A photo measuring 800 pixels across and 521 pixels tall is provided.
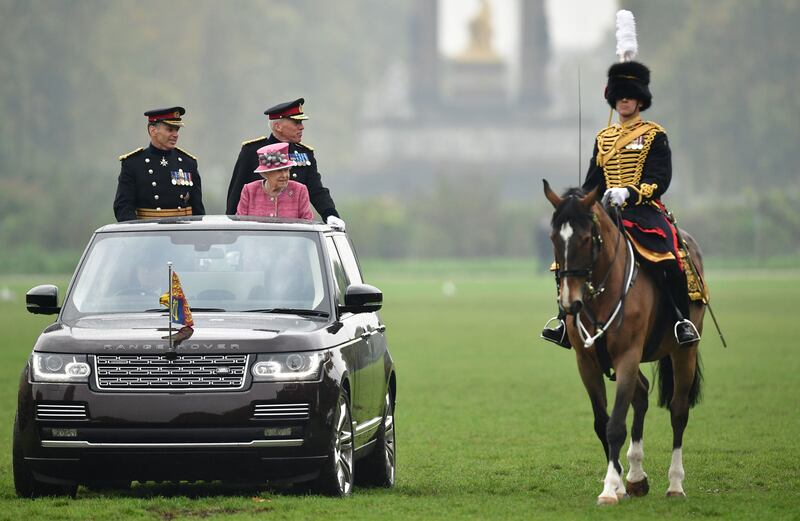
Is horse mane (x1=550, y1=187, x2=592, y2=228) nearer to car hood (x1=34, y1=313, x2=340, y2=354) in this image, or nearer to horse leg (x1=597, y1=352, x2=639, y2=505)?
horse leg (x1=597, y1=352, x2=639, y2=505)

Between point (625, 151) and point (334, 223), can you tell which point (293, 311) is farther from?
point (625, 151)

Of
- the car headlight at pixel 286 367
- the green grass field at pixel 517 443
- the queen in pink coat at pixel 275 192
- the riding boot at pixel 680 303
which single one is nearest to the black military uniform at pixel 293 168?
the queen in pink coat at pixel 275 192

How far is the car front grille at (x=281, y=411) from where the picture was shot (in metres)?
10.6

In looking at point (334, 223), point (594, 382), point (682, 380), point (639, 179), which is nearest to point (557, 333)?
point (594, 382)

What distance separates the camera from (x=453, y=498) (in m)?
11.9

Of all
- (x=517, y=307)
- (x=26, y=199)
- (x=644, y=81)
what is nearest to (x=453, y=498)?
(x=644, y=81)

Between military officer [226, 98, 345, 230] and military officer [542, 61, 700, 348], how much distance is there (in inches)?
96.3

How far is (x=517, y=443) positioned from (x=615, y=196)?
14.5 feet

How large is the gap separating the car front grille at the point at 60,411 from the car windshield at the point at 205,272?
90 centimetres

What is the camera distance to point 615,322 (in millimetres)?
11922

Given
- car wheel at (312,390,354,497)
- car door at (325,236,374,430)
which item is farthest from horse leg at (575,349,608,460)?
car wheel at (312,390,354,497)

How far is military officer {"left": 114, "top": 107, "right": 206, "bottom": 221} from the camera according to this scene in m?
14.3

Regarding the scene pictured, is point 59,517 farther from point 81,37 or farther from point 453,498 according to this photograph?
point 81,37

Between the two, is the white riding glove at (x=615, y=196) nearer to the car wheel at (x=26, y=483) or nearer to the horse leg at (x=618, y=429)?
the horse leg at (x=618, y=429)
